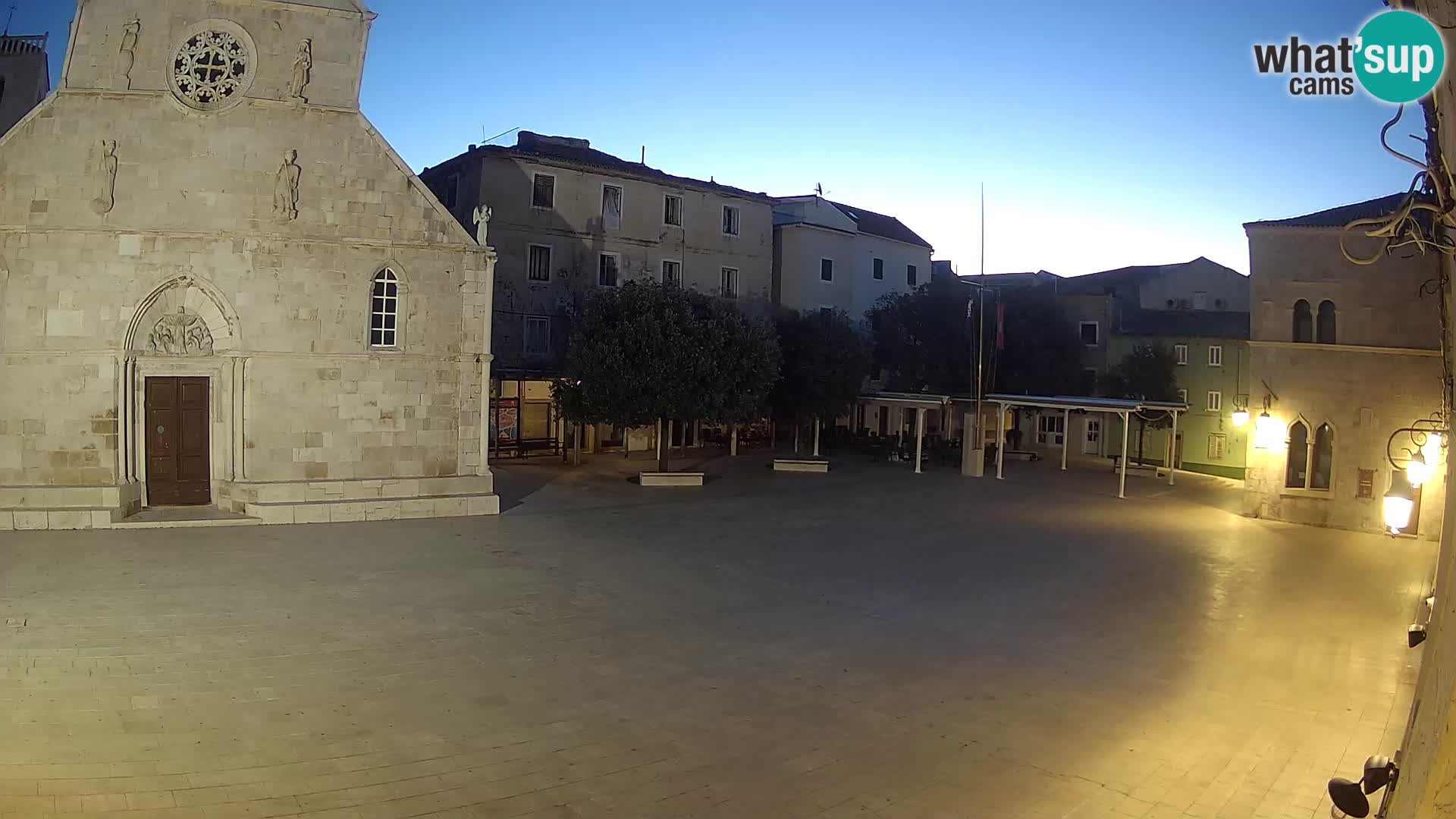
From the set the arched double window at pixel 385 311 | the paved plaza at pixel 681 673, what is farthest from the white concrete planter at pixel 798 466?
the arched double window at pixel 385 311

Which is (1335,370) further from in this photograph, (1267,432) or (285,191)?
(285,191)

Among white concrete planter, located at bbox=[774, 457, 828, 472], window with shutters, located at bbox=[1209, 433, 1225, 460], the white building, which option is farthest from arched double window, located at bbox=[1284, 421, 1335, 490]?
the white building

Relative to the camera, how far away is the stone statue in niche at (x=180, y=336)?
1889cm

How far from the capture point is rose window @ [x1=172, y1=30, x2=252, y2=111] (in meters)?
19.2

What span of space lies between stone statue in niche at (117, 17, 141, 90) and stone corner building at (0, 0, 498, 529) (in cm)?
4

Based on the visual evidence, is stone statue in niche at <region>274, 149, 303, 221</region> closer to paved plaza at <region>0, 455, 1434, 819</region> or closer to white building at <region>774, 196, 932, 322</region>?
paved plaza at <region>0, 455, 1434, 819</region>

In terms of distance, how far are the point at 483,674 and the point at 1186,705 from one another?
7.65 meters

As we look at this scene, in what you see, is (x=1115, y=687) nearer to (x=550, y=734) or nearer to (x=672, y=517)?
(x=550, y=734)

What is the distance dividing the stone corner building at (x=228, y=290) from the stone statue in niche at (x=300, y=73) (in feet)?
0.15

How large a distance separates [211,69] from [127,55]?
1.51m

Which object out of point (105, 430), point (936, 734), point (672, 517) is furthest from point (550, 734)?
point (105, 430)

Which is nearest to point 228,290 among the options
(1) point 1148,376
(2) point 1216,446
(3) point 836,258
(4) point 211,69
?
(4) point 211,69

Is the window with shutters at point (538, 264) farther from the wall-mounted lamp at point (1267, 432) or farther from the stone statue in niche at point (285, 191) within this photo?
the wall-mounted lamp at point (1267, 432)

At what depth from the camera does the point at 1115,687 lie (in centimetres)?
1047
